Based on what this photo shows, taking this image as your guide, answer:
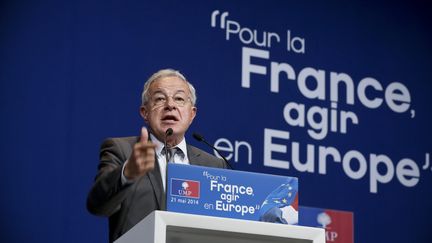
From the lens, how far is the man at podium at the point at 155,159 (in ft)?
8.55

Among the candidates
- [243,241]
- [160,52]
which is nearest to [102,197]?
[243,241]

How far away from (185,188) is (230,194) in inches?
5.0

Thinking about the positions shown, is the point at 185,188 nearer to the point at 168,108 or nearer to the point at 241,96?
the point at 168,108

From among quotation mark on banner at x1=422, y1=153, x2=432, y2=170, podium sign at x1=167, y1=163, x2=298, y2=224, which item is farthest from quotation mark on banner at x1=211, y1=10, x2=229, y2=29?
podium sign at x1=167, y1=163, x2=298, y2=224

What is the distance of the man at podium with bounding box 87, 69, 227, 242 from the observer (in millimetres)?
2605

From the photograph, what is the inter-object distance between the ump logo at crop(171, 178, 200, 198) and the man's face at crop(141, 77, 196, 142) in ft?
2.05

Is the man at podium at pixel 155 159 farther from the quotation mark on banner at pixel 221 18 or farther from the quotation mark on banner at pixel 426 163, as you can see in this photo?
the quotation mark on banner at pixel 426 163

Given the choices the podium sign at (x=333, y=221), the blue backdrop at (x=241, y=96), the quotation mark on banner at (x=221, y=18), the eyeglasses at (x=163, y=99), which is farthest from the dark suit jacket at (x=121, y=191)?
the quotation mark on banner at (x=221, y=18)

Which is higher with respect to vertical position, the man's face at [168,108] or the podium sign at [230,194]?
the man's face at [168,108]

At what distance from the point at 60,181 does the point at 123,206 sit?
5.55 feet

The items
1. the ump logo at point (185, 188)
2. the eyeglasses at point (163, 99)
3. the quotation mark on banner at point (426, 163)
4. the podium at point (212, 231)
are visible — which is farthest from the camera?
the quotation mark on banner at point (426, 163)

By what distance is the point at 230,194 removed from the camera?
2.47 metres

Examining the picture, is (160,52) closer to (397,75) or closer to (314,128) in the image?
(314,128)

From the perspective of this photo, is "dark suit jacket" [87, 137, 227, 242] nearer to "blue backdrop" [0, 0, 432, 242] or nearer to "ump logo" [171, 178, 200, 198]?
"ump logo" [171, 178, 200, 198]
